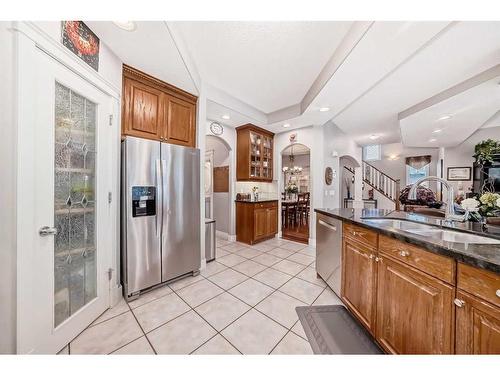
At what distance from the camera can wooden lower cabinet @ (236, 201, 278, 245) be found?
3.92 m

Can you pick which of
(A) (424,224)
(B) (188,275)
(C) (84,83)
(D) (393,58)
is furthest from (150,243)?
(D) (393,58)

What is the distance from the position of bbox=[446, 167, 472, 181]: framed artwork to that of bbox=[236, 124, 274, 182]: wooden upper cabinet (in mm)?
5835

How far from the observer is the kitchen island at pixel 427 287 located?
0.79 meters

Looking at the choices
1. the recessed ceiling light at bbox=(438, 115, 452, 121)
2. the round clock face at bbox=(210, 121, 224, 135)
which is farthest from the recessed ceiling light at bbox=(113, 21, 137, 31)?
the recessed ceiling light at bbox=(438, 115, 452, 121)

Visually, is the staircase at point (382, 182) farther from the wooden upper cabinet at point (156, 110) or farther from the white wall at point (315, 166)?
the wooden upper cabinet at point (156, 110)

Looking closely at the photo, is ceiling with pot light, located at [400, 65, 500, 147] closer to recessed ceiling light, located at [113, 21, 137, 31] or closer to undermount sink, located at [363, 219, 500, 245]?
undermount sink, located at [363, 219, 500, 245]

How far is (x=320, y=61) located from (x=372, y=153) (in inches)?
286

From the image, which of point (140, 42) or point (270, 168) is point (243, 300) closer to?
point (140, 42)

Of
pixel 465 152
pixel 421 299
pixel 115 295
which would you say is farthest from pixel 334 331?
pixel 465 152

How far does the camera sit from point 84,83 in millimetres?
1527

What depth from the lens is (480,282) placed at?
796mm

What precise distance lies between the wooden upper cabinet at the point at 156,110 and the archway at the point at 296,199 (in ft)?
8.80

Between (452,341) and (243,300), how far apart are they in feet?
5.19

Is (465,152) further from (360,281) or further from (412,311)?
(412,311)
